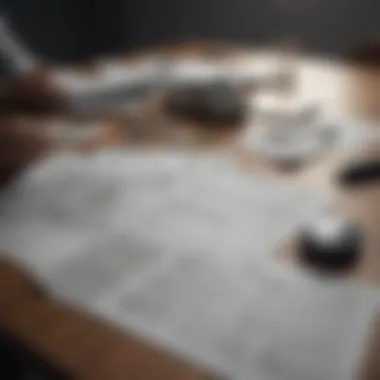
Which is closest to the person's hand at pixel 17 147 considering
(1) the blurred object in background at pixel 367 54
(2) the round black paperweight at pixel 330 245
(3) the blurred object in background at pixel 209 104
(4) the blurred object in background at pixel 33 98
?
(4) the blurred object in background at pixel 33 98

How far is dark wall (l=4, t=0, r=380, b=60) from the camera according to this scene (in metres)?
2.59

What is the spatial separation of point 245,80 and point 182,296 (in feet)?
2.78

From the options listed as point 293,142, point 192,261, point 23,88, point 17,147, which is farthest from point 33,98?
point 192,261

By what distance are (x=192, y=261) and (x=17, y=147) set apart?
452 millimetres

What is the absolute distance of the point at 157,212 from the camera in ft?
2.82

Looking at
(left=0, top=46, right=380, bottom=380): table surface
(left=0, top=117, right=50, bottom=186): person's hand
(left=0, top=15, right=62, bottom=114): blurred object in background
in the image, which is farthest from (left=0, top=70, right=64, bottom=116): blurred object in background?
(left=0, top=46, right=380, bottom=380): table surface

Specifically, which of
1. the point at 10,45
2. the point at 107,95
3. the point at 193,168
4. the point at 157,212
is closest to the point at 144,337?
the point at 157,212

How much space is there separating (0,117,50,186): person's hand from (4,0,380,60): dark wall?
1.47 meters

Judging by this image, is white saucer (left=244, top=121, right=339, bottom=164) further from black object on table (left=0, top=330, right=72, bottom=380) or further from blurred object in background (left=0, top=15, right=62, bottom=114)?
black object on table (left=0, top=330, right=72, bottom=380)

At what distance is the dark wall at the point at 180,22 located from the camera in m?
2.59

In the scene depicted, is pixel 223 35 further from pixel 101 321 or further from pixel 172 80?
pixel 101 321

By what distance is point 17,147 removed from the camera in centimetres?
104

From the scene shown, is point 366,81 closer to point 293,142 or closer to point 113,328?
point 293,142

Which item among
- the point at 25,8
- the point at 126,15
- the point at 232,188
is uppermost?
the point at 126,15
